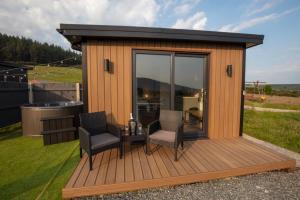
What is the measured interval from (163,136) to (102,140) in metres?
1.10

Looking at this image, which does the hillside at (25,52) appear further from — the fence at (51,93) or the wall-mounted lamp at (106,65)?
the wall-mounted lamp at (106,65)

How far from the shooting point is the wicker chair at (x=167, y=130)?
9.46 feet

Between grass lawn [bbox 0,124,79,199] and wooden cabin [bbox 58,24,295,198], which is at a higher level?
wooden cabin [bbox 58,24,295,198]

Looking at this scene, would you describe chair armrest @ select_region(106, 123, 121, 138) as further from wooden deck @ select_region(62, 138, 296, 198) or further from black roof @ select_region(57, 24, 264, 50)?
black roof @ select_region(57, 24, 264, 50)

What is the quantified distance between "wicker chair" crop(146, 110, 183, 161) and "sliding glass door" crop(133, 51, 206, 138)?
44cm

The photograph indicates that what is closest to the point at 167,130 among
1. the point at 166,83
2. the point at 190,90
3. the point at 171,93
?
the point at 171,93

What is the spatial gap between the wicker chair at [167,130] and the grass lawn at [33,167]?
148 cm

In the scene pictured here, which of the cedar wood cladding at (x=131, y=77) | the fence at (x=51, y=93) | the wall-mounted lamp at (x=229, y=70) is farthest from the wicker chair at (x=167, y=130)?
the fence at (x=51, y=93)

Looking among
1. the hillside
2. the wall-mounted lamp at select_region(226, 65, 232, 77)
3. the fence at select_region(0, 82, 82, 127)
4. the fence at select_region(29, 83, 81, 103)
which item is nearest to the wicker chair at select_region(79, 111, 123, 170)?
the wall-mounted lamp at select_region(226, 65, 232, 77)

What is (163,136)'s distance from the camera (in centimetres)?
304

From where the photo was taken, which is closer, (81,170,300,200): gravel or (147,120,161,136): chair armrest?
(81,170,300,200): gravel

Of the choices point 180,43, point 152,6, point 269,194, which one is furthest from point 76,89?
point 269,194

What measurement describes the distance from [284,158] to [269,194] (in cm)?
105

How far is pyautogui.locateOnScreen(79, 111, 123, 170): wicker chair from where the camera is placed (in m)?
2.57
